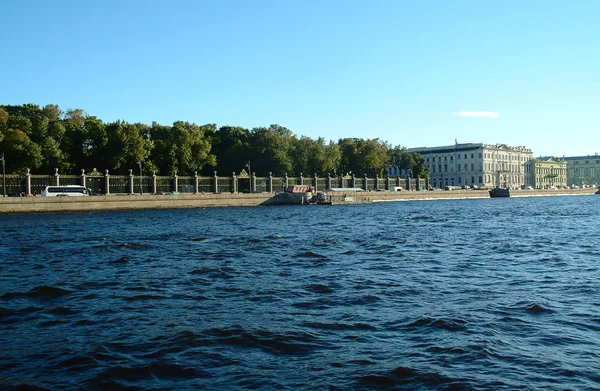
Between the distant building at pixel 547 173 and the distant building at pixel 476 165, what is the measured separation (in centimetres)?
317

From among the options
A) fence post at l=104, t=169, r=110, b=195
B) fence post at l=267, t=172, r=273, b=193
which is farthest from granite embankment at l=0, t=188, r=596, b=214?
fence post at l=267, t=172, r=273, b=193

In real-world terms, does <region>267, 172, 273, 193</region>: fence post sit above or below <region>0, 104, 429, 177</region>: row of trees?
below

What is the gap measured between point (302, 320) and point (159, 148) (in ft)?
249

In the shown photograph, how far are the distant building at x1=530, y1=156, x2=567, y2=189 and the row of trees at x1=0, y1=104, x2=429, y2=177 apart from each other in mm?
79407

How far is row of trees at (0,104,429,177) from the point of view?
72.0 meters

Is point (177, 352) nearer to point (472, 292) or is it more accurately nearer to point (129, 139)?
point (472, 292)

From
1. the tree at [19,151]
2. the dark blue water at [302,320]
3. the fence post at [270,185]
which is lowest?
the dark blue water at [302,320]

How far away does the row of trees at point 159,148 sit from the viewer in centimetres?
7200

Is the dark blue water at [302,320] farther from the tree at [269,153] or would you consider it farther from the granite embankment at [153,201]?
the tree at [269,153]

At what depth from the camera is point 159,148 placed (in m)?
84.9

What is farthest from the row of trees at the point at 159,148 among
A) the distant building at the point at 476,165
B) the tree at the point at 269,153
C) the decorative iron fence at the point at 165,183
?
the distant building at the point at 476,165

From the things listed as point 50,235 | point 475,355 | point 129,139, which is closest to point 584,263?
point 475,355

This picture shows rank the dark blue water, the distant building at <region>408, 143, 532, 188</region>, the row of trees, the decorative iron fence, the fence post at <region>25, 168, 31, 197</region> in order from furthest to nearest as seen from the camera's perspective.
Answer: the distant building at <region>408, 143, 532, 188</region> < the row of trees < the decorative iron fence < the fence post at <region>25, 168, 31, 197</region> < the dark blue water

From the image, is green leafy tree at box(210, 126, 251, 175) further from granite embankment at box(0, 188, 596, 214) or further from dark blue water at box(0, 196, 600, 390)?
dark blue water at box(0, 196, 600, 390)
